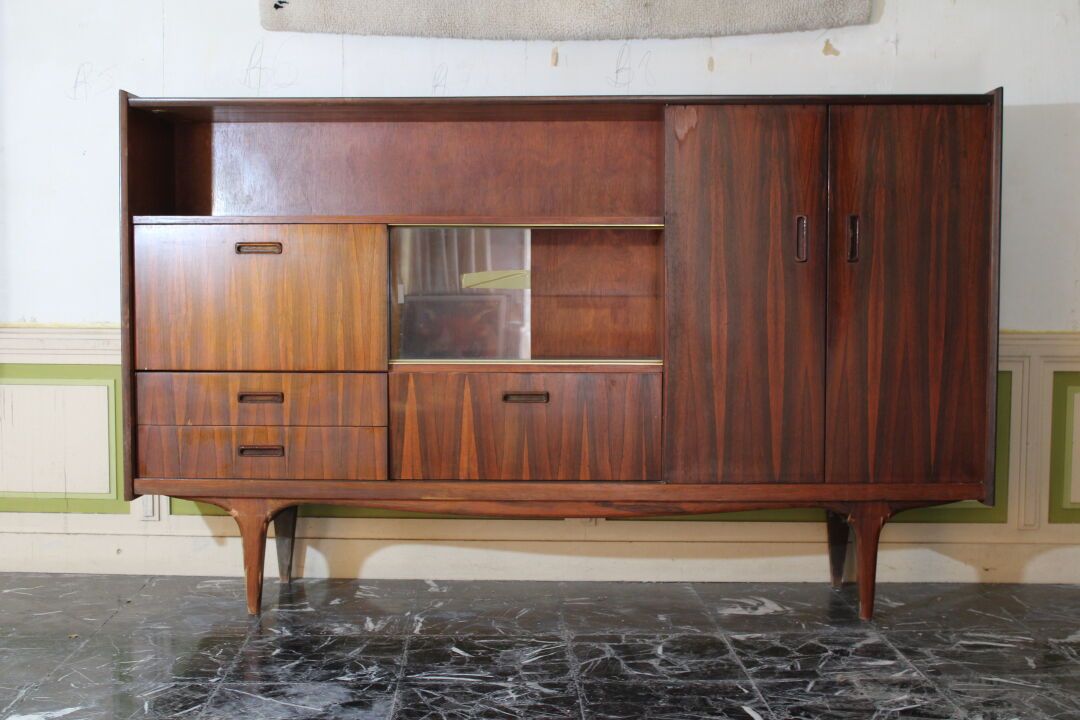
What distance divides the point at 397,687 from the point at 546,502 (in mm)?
616

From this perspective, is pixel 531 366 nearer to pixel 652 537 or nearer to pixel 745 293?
pixel 745 293

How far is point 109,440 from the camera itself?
2.88 metres

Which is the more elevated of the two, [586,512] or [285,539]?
[586,512]

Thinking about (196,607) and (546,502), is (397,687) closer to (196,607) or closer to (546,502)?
(546,502)

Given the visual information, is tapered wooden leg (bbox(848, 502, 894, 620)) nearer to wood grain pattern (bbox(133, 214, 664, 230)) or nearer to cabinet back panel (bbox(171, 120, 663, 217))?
wood grain pattern (bbox(133, 214, 664, 230))

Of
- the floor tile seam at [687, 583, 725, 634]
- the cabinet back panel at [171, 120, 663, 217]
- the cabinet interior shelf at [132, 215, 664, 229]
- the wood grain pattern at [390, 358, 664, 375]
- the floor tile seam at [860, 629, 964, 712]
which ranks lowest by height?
the floor tile seam at [860, 629, 964, 712]

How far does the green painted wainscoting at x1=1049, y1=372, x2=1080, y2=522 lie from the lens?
2.82m

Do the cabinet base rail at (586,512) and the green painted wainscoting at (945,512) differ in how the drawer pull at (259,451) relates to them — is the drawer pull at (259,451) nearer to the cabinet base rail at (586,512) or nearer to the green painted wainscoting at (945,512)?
the cabinet base rail at (586,512)

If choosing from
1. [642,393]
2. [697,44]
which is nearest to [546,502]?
[642,393]

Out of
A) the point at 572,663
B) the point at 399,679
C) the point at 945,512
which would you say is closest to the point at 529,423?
the point at 572,663

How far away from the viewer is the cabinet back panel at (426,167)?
270 centimetres

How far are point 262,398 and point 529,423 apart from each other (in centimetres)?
69

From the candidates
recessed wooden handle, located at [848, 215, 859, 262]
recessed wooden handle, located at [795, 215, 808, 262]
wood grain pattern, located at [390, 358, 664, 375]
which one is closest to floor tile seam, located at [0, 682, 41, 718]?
wood grain pattern, located at [390, 358, 664, 375]

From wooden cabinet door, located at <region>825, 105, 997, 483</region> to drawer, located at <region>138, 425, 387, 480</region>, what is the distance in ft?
3.93
